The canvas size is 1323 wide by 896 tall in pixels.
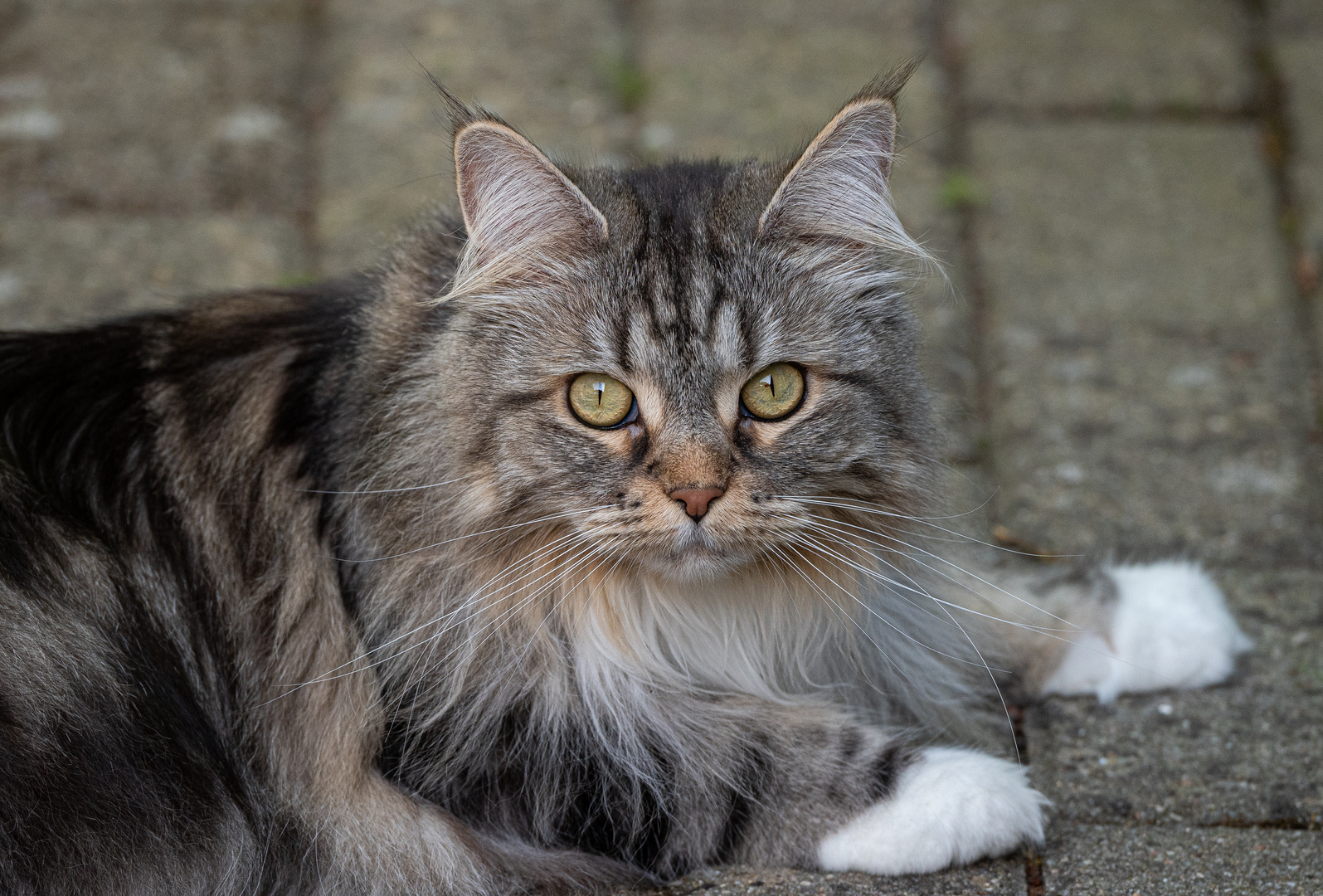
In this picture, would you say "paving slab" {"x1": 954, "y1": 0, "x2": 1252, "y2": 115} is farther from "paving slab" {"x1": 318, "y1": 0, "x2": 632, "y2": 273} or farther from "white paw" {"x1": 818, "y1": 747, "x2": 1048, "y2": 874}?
"white paw" {"x1": 818, "y1": 747, "x2": 1048, "y2": 874}

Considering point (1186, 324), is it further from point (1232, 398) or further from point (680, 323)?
point (680, 323)

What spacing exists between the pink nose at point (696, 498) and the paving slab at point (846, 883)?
60cm

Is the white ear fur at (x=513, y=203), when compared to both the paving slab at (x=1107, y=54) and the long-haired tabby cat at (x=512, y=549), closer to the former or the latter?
the long-haired tabby cat at (x=512, y=549)

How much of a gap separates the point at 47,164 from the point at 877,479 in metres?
2.89

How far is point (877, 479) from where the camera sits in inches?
80.7

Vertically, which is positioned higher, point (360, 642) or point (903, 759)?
point (360, 642)

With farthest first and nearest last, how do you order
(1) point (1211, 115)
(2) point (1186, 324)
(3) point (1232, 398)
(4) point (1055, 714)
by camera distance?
(1) point (1211, 115) → (2) point (1186, 324) → (3) point (1232, 398) → (4) point (1055, 714)

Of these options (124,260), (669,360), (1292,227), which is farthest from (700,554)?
(1292,227)

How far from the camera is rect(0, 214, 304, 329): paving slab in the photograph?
10.8 ft

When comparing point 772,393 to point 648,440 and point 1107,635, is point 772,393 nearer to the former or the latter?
point 648,440

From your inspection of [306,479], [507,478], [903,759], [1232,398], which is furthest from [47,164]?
[1232,398]

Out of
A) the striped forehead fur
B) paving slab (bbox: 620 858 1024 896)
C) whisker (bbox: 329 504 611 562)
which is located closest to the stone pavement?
paving slab (bbox: 620 858 1024 896)

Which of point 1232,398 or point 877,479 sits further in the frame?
point 1232,398

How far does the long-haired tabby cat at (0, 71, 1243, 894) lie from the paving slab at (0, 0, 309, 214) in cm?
170
